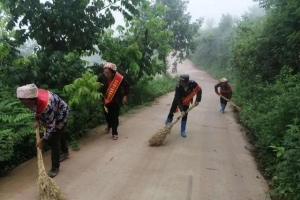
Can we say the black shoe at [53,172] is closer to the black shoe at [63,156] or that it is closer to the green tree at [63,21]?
the black shoe at [63,156]

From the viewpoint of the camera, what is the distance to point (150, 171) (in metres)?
4.66

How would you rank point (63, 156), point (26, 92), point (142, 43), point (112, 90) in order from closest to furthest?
point (26, 92) < point (63, 156) < point (112, 90) < point (142, 43)

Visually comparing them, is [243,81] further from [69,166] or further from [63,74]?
[69,166]

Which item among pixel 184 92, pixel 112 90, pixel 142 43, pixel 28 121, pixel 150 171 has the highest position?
pixel 142 43

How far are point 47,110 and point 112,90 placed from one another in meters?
2.10

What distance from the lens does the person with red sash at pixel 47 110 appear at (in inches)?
139

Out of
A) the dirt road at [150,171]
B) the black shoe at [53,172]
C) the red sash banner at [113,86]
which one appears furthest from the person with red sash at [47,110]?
the red sash banner at [113,86]

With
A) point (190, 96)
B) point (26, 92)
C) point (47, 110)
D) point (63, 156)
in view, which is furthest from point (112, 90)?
point (26, 92)

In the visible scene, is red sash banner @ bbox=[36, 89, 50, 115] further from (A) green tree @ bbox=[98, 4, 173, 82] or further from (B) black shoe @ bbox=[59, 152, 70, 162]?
(A) green tree @ bbox=[98, 4, 173, 82]

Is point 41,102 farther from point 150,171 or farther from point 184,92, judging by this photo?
point 184,92

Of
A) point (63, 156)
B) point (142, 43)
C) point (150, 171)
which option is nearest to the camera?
point (150, 171)

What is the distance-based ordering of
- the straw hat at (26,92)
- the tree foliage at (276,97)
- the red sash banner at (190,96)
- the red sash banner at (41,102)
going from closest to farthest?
the straw hat at (26,92)
the red sash banner at (41,102)
the tree foliage at (276,97)
the red sash banner at (190,96)

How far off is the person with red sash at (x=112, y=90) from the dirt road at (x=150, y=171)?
62 cm

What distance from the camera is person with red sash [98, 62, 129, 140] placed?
573 centimetres
